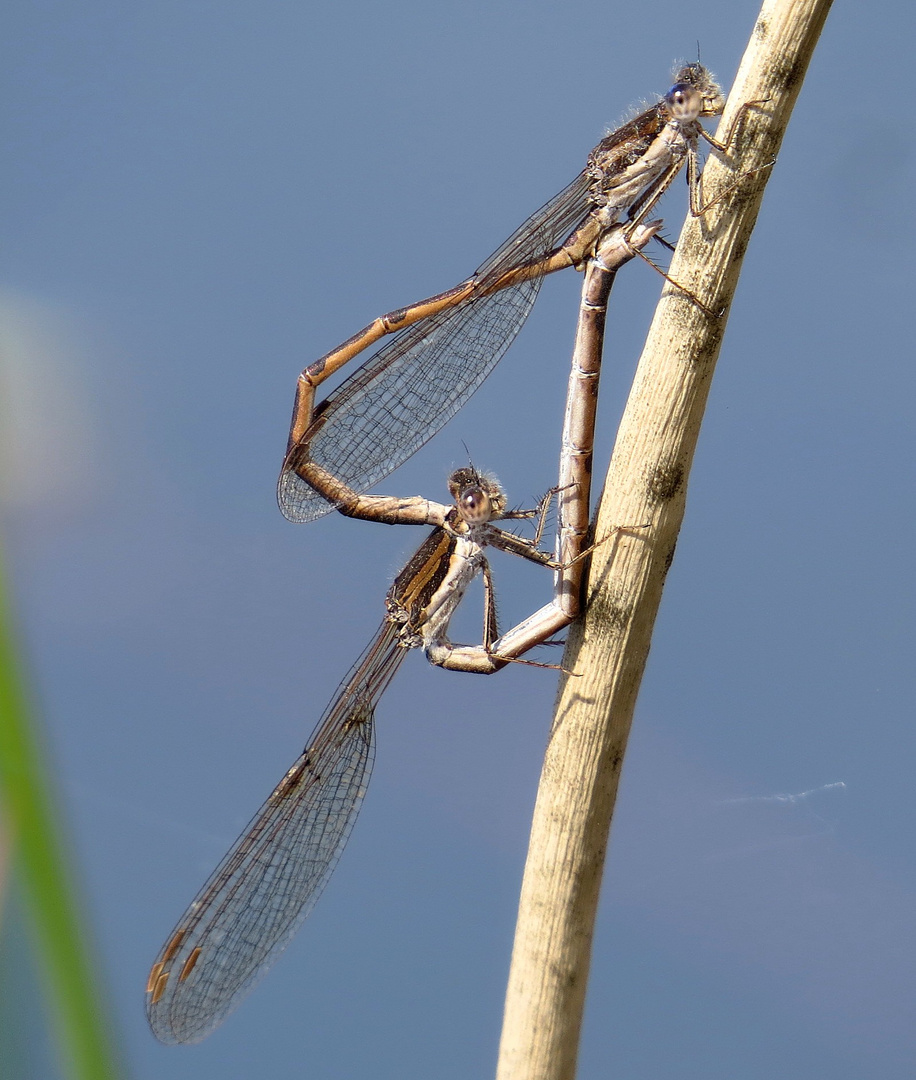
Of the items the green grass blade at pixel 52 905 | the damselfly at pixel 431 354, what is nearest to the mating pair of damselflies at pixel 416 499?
the damselfly at pixel 431 354

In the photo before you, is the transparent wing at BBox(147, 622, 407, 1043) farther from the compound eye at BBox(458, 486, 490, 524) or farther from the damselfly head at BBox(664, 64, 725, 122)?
the damselfly head at BBox(664, 64, 725, 122)

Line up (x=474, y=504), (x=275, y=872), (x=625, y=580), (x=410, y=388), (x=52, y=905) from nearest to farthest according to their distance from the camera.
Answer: (x=52, y=905) < (x=625, y=580) < (x=474, y=504) < (x=410, y=388) < (x=275, y=872)

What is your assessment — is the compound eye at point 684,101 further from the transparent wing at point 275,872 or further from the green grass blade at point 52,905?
the green grass blade at point 52,905

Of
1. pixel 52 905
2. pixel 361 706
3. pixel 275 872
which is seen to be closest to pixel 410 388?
pixel 361 706

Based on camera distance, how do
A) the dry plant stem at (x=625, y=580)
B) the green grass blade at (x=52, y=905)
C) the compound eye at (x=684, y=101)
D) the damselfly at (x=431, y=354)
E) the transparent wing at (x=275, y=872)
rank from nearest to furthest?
the green grass blade at (x=52, y=905) < the dry plant stem at (x=625, y=580) < the compound eye at (x=684, y=101) < the damselfly at (x=431, y=354) < the transparent wing at (x=275, y=872)

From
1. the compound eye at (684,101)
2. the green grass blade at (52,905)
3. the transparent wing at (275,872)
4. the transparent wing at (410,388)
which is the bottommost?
the transparent wing at (275,872)

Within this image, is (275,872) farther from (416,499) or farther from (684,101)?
(684,101)

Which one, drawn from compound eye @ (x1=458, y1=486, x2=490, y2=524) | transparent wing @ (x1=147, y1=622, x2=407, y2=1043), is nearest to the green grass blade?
compound eye @ (x1=458, y1=486, x2=490, y2=524)

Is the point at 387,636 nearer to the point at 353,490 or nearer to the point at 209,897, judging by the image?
the point at 353,490
